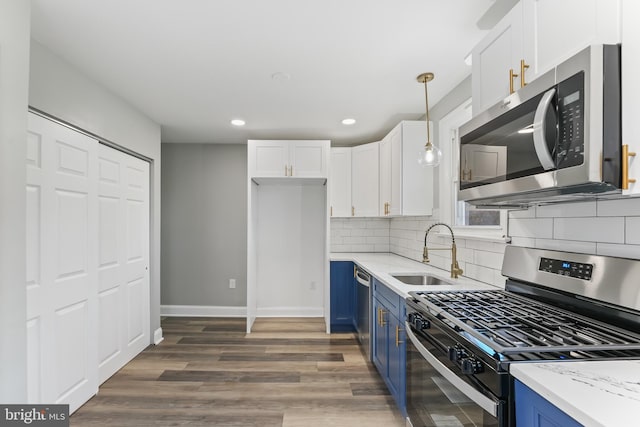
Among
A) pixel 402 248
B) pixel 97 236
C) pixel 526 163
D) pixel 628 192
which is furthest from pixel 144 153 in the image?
pixel 628 192

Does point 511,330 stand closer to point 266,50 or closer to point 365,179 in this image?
point 266,50

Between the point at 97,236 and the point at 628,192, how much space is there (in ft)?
10.0

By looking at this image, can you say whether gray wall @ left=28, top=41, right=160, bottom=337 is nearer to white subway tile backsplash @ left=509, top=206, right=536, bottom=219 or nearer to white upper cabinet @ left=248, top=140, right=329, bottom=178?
white upper cabinet @ left=248, top=140, right=329, bottom=178

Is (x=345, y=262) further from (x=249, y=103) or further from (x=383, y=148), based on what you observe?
(x=249, y=103)

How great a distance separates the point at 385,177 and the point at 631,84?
2.68 meters

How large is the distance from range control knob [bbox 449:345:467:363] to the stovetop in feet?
0.18

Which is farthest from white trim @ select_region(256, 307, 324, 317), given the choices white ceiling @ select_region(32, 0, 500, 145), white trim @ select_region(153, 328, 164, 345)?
white ceiling @ select_region(32, 0, 500, 145)

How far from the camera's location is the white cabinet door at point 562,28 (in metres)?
0.97

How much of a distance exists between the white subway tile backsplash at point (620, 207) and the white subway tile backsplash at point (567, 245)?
15 centimetres

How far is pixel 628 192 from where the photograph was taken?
95 cm

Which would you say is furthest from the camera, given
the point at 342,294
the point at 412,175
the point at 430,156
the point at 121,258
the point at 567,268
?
the point at 342,294

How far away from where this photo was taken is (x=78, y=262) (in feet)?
7.53

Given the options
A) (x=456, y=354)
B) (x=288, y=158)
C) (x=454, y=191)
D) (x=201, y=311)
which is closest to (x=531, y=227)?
(x=456, y=354)

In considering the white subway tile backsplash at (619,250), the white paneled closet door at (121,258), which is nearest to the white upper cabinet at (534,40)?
the white subway tile backsplash at (619,250)
